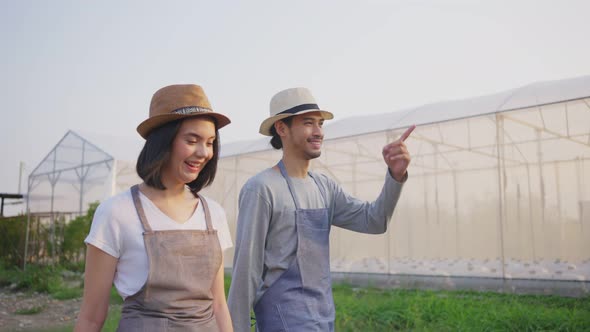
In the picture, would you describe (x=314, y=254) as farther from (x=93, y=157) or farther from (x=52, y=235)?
(x=93, y=157)

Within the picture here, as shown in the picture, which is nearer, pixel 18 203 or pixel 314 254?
pixel 314 254

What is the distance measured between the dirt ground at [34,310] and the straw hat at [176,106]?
525cm

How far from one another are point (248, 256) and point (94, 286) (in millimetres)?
767

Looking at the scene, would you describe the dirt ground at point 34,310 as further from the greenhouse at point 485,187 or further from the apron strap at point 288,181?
the apron strap at point 288,181

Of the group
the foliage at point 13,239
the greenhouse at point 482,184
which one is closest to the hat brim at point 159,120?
the greenhouse at point 482,184

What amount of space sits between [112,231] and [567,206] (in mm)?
7633

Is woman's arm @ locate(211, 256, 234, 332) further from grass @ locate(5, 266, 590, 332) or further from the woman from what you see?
grass @ locate(5, 266, 590, 332)

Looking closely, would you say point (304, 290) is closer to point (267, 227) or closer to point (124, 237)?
point (267, 227)

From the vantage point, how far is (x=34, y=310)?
704cm

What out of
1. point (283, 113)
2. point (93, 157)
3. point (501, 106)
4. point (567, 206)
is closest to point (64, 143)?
point (93, 157)

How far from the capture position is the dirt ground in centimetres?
621

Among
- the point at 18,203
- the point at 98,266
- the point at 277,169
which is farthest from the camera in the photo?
the point at 18,203

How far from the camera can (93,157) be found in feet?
48.9

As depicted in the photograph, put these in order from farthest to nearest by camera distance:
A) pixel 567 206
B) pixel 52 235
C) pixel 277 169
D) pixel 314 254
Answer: pixel 52 235, pixel 567 206, pixel 277 169, pixel 314 254
